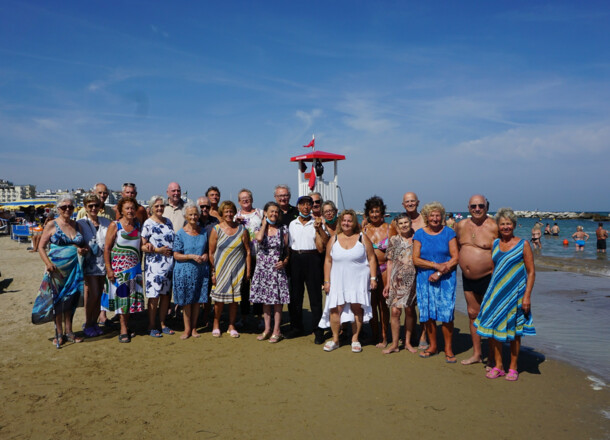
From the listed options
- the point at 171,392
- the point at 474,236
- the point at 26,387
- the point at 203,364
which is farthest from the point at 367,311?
the point at 26,387

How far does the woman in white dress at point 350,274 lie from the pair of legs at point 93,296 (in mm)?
2995

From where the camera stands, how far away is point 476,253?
14.1 ft

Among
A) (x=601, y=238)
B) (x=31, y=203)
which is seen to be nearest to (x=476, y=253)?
(x=601, y=238)

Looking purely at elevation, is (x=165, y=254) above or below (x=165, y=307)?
above

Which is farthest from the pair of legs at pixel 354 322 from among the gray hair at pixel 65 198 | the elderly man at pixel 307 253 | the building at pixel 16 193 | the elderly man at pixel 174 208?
the building at pixel 16 193

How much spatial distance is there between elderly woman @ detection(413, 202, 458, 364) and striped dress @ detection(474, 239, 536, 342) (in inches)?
18.0

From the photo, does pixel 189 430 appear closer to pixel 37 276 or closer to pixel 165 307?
pixel 165 307

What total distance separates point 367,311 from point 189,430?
2.37 metres

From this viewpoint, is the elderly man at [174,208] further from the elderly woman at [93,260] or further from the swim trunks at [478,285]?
the swim trunks at [478,285]

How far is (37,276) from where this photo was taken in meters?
10.1

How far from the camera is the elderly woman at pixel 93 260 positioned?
517 cm

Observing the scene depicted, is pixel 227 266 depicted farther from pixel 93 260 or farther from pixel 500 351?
pixel 500 351

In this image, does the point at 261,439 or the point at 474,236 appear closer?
the point at 261,439

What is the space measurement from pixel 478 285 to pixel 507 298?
0.41 meters
